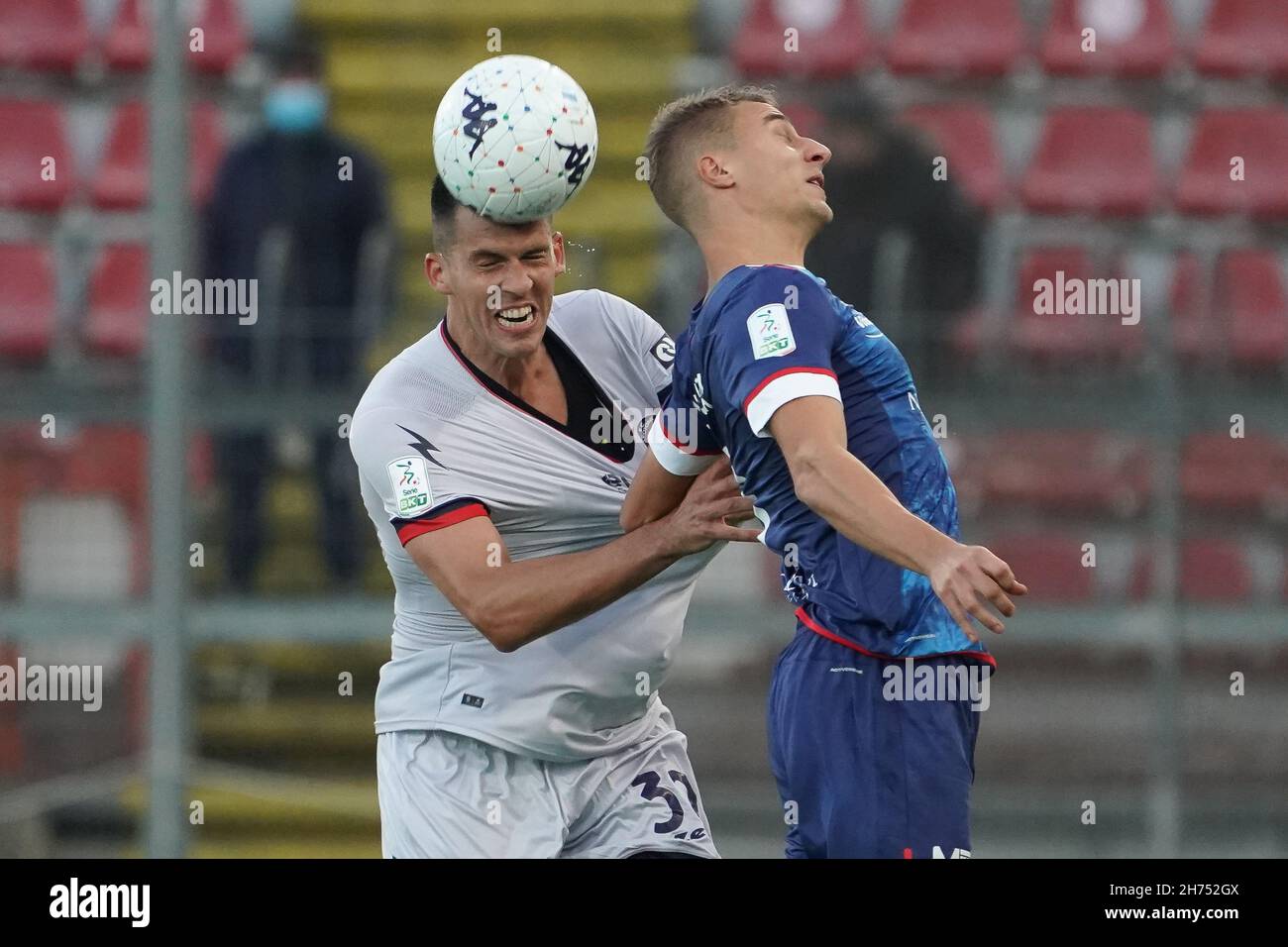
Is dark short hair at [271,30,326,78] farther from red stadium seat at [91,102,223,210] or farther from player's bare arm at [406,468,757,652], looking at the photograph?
player's bare arm at [406,468,757,652]

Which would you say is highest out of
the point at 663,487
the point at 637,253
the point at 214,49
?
the point at 214,49

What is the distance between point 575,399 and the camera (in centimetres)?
375

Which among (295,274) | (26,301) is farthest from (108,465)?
(26,301)

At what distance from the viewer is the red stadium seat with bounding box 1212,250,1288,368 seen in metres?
5.54

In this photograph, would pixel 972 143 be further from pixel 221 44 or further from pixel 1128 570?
pixel 221 44

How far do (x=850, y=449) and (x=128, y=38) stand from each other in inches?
219

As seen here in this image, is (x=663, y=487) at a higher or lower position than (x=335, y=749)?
higher

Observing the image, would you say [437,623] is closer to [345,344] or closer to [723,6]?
[345,344]

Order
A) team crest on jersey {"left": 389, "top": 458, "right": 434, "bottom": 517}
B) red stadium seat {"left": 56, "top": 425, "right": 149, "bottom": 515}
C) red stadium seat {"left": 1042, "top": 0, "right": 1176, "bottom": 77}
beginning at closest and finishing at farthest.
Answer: team crest on jersey {"left": 389, "top": 458, "right": 434, "bottom": 517} < red stadium seat {"left": 56, "top": 425, "right": 149, "bottom": 515} < red stadium seat {"left": 1042, "top": 0, "right": 1176, "bottom": 77}

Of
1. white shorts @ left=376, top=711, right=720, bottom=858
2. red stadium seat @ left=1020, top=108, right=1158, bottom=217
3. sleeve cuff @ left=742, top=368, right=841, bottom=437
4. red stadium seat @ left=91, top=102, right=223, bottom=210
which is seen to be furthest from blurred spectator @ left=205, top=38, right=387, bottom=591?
red stadium seat @ left=1020, top=108, right=1158, bottom=217

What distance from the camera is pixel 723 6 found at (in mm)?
7387

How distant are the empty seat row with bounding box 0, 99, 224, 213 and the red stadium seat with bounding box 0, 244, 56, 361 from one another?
16.6 inches
